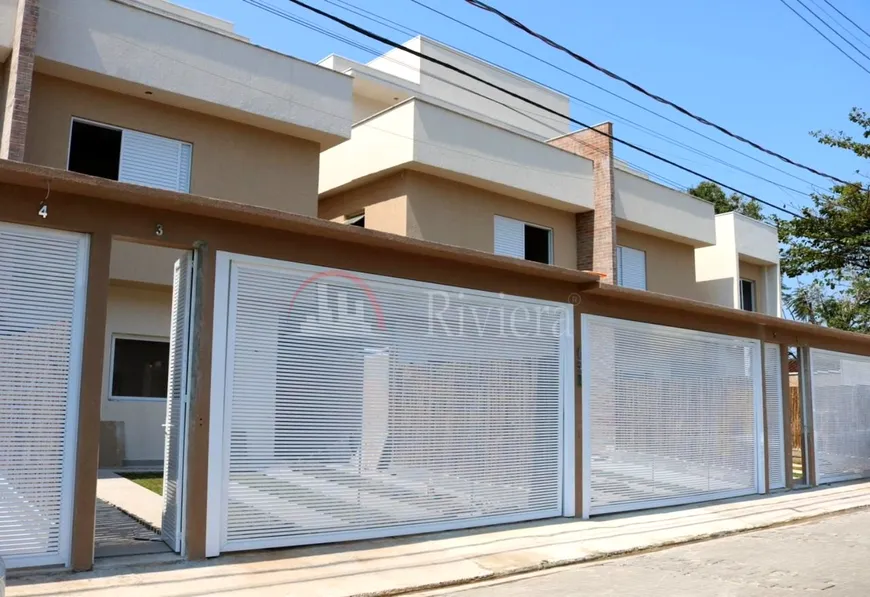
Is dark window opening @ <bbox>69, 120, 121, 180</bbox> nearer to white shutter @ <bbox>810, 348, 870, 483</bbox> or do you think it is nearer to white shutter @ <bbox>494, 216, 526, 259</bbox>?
white shutter @ <bbox>494, 216, 526, 259</bbox>

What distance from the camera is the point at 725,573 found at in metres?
7.50

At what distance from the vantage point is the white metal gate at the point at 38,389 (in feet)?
20.5

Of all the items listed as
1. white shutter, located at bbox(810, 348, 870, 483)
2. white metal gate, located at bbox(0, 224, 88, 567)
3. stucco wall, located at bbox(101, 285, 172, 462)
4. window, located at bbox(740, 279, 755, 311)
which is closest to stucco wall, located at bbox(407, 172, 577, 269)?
stucco wall, located at bbox(101, 285, 172, 462)

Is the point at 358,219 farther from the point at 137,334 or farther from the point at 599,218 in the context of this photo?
the point at 599,218

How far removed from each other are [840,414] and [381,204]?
410 inches

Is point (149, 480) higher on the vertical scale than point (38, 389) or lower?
lower

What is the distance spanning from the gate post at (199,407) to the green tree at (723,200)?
133ft

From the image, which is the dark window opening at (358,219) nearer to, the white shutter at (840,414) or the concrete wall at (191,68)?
the concrete wall at (191,68)

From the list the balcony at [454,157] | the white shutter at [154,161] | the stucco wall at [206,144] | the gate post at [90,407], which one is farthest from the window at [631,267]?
the gate post at [90,407]

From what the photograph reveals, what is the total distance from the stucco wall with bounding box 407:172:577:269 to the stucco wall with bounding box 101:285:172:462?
5.00 metres

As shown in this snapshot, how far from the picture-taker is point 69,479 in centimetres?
644

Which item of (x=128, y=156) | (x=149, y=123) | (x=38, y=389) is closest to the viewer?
(x=38, y=389)

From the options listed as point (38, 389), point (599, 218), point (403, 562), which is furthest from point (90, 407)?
point (599, 218)

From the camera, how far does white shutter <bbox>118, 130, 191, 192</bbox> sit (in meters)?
12.5
